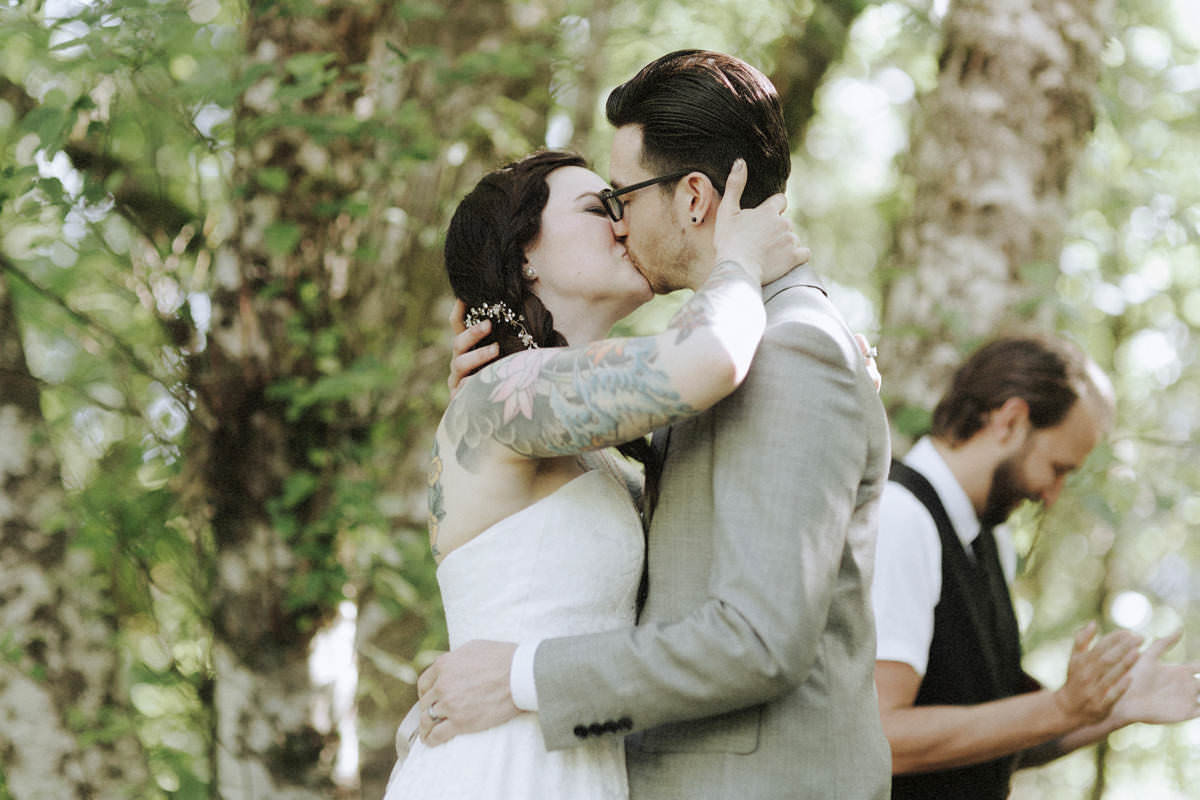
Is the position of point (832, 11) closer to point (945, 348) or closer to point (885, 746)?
point (945, 348)

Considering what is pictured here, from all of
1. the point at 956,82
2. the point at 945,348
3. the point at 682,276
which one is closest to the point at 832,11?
the point at 956,82

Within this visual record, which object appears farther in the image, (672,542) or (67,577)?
(67,577)

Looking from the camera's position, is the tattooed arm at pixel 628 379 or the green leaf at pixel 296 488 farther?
the green leaf at pixel 296 488

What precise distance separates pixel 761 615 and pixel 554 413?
19.5 inches

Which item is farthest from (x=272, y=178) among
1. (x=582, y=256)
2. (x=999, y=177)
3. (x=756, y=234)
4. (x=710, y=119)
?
(x=999, y=177)

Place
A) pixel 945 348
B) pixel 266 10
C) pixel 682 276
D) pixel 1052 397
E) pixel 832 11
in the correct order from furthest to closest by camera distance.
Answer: pixel 832 11, pixel 945 348, pixel 266 10, pixel 1052 397, pixel 682 276

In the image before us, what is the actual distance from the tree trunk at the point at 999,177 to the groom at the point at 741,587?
7.55 ft

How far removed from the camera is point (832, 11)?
646 centimetres

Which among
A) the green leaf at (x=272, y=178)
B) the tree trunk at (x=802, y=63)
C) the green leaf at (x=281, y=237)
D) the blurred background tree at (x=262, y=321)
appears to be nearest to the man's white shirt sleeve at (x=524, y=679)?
the blurred background tree at (x=262, y=321)

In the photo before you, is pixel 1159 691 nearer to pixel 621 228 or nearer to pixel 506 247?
pixel 621 228

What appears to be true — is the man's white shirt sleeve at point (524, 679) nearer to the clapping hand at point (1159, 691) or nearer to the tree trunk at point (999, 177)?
the clapping hand at point (1159, 691)

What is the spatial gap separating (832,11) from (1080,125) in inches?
97.0

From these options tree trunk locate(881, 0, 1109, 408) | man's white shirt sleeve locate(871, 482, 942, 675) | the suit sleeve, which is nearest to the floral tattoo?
the suit sleeve

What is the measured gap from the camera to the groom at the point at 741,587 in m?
1.83
